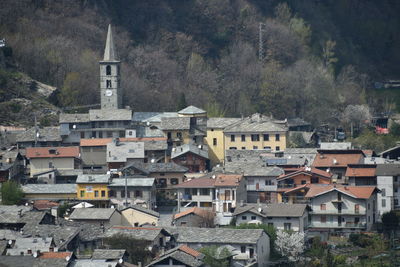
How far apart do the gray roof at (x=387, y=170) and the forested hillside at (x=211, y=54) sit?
28440 mm

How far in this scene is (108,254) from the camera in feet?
243

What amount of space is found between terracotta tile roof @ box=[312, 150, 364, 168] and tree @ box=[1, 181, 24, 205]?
1721 cm

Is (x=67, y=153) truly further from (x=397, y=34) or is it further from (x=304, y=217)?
(x=397, y=34)

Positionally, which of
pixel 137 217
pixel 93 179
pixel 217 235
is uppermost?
pixel 93 179

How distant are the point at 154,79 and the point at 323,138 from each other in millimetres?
17021

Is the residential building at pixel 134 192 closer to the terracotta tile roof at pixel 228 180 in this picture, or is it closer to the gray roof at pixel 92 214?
the terracotta tile roof at pixel 228 180

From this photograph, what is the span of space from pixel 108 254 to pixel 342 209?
15.8 meters

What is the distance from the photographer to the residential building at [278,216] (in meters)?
82.4

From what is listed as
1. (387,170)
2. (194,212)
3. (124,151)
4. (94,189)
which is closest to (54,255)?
(194,212)

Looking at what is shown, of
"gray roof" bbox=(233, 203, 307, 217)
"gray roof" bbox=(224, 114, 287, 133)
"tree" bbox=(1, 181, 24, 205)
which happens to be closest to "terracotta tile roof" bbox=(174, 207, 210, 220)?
"gray roof" bbox=(233, 203, 307, 217)

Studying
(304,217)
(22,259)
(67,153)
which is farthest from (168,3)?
(22,259)

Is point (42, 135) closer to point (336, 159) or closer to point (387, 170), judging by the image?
point (336, 159)

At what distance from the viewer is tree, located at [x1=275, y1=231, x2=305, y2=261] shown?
3118 inches

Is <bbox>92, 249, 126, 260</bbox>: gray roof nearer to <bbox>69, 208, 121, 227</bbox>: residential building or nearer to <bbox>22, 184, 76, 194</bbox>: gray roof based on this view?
<bbox>69, 208, 121, 227</bbox>: residential building
